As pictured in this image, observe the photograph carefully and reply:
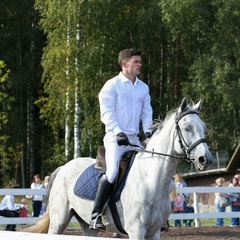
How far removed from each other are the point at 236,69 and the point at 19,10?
18275 mm

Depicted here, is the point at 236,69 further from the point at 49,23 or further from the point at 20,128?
the point at 20,128

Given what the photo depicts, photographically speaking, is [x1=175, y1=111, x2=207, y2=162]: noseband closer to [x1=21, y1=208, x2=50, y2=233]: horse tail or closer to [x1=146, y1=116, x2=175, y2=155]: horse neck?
[x1=146, y1=116, x2=175, y2=155]: horse neck

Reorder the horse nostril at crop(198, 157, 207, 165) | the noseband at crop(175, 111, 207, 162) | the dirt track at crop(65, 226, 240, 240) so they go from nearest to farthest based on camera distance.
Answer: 1. the horse nostril at crop(198, 157, 207, 165)
2. the noseband at crop(175, 111, 207, 162)
3. the dirt track at crop(65, 226, 240, 240)

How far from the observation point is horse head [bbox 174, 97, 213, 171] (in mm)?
8656

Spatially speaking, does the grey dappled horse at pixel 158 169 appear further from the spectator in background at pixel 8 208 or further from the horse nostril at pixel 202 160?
the spectator in background at pixel 8 208

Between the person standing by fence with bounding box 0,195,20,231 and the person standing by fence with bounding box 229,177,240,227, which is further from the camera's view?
the person standing by fence with bounding box 229,177,240,227

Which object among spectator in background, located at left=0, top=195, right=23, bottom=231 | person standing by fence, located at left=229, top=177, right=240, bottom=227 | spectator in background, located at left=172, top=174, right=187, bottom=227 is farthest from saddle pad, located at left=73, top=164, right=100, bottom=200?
person standing by fence, located at left=229, top=177, right=240, bottom=227

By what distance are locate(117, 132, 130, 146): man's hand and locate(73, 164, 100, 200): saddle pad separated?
922 millimetres

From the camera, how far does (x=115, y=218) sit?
9.43 m

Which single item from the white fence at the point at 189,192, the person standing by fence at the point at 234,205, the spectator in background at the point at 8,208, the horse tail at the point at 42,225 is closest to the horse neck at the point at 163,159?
the horse tail at the point at 42,225

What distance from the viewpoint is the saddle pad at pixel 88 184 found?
9.98 m

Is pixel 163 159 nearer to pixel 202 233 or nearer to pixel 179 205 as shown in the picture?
pixel 202 233

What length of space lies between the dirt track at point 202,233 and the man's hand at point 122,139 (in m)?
7.56

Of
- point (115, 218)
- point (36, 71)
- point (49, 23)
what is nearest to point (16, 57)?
point (36, 71)
